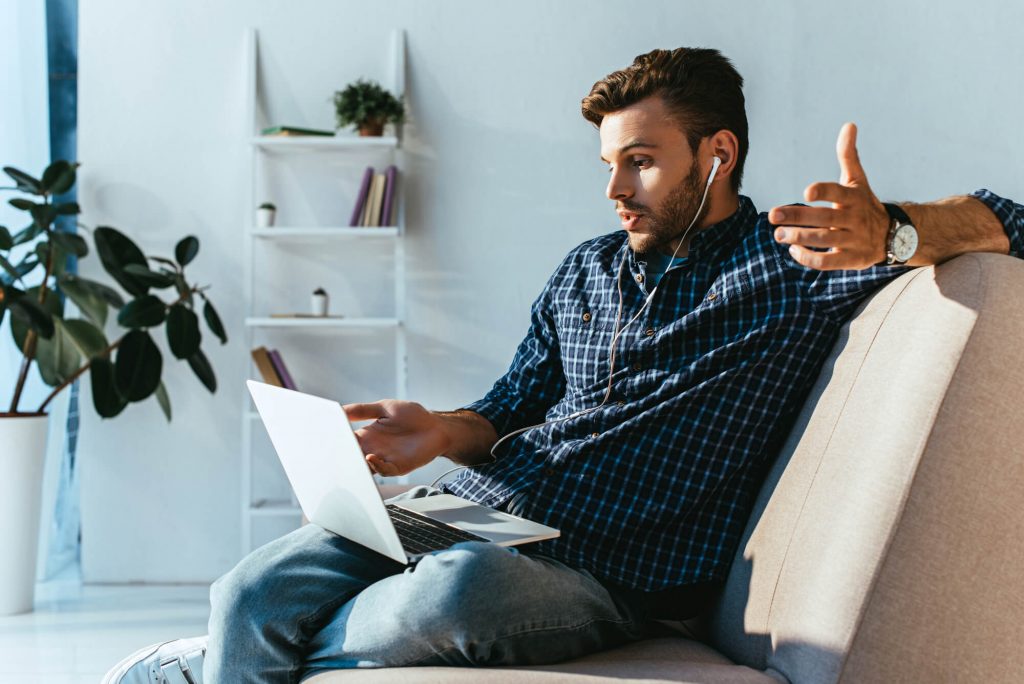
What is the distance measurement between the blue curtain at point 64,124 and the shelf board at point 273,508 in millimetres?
733

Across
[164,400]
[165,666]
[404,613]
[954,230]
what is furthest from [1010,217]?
[164,400]

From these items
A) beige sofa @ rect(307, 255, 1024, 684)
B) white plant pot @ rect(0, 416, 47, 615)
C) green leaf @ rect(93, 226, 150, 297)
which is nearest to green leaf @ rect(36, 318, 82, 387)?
white plant pot @ rect(0, 416, 47, 615)

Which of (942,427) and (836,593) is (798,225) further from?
(836,593)

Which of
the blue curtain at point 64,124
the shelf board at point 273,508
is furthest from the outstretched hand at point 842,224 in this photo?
the blue curtain at point 64,124

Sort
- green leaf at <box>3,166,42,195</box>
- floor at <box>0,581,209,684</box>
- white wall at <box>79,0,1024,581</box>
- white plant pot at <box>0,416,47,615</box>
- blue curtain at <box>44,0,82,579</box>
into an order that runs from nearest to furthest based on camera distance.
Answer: floor at <box>0,581,209,684</box>, white plant pot at <box>0,416,47,615</box>, green leaf at <box>3,166,42,195</box>, white wall at <box>79,0,1024,581</box>, blue curtain at <box>44,0,82,579</box>

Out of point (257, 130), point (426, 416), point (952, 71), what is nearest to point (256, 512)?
point (257, 130)

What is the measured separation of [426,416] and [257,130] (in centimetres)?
216

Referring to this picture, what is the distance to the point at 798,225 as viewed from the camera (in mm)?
1213

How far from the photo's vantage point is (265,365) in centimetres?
333

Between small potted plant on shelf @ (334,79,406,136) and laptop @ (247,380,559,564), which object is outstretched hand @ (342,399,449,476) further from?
small potted plant on shelf @ (334,79,406,136)

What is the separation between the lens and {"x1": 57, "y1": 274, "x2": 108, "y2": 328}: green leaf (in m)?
3.14

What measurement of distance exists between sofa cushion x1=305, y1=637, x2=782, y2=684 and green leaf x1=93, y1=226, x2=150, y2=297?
225 centimetres

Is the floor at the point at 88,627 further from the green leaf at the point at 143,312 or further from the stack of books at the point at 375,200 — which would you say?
the stack of books at the point at 375,200

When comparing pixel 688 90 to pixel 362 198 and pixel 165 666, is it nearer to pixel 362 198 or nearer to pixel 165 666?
pixel 165 666
